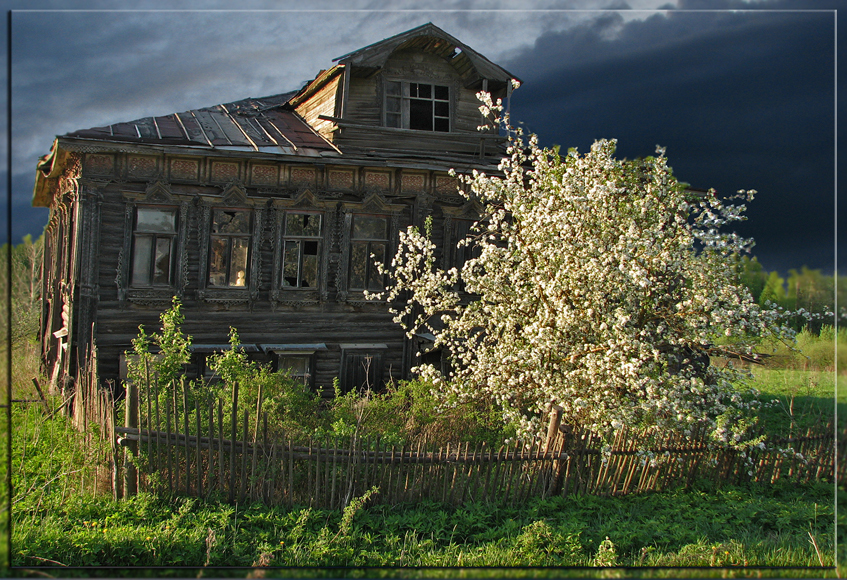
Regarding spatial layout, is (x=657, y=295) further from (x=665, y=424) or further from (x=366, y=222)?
(x=366, y=222)

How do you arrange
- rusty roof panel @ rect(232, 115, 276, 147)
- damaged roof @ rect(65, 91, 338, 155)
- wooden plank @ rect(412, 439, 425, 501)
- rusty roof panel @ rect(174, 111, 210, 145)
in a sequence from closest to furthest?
wooden plank @ rect(412, 439, 425, 501) → damaged roof @ rect(65, 91, 338, 155) → rusty roof panel @ rect(174, 111, 210, 145) → rusty roof panel @ rect(232, 115, 276, 147)

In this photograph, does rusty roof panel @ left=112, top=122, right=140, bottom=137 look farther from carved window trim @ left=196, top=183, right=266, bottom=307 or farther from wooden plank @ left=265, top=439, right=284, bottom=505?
wooden plank @ left=265, top=439, right=284, bottom=505

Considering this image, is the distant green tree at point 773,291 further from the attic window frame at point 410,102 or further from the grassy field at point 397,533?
the attic window frame at point 410,102

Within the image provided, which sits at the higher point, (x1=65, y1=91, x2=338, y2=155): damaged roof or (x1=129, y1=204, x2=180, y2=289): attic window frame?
(x1=65, y1=91, x2=338, y2=155): damaged roof

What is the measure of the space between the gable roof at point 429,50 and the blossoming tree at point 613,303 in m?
5.42

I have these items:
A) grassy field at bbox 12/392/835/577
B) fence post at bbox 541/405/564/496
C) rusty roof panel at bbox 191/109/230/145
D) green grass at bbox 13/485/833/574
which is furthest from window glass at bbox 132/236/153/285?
fence post at bbox 541/405/564/496

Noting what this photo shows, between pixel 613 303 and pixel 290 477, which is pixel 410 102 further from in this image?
pixel 290 477

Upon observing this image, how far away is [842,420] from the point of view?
528 centimetres

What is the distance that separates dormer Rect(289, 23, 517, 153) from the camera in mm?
13523

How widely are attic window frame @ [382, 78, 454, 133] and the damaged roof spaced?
5.37 ft

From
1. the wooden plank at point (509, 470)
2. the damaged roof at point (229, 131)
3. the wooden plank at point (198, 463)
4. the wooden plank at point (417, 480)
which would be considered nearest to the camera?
the wooden plank at point (198, 463)

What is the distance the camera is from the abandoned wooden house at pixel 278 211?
11.6 meters

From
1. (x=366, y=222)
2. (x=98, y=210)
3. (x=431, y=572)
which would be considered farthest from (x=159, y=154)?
(x=431, y=572)

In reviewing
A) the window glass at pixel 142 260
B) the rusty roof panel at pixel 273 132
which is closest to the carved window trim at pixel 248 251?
the window glass at pixel 142 260
